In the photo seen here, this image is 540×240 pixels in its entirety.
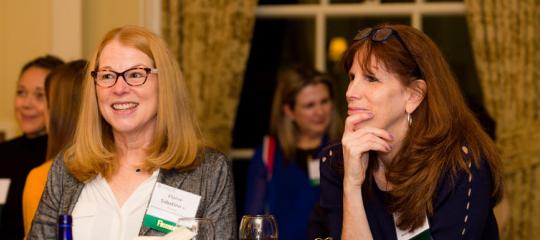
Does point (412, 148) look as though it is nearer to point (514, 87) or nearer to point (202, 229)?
point (202, 229)

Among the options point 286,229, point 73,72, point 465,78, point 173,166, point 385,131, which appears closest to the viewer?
point 385,131

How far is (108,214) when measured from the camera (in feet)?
10.5

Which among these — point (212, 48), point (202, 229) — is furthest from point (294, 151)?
point (202, 229)

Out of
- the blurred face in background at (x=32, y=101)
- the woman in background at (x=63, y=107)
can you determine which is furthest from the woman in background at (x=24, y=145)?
the woman in background at (x=63, y=107)

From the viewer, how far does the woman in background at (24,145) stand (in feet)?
14.2

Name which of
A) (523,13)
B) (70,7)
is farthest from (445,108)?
(70,7)

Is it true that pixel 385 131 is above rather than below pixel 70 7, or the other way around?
below

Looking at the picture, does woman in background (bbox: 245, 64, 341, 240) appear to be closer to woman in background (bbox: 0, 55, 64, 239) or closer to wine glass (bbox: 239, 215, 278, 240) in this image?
woman in background (bbox: 0, 55, 64, 239)

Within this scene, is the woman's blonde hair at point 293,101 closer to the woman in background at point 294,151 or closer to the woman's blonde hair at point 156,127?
the woman in background at point 294,151

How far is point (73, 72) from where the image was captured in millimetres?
4133

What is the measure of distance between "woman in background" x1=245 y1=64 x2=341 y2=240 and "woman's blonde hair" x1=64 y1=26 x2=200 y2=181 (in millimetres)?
1981

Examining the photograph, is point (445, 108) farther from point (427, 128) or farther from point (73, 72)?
point (73, 72)

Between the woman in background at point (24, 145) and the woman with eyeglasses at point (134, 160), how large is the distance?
3.52ft

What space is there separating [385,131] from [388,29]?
1.12ft
